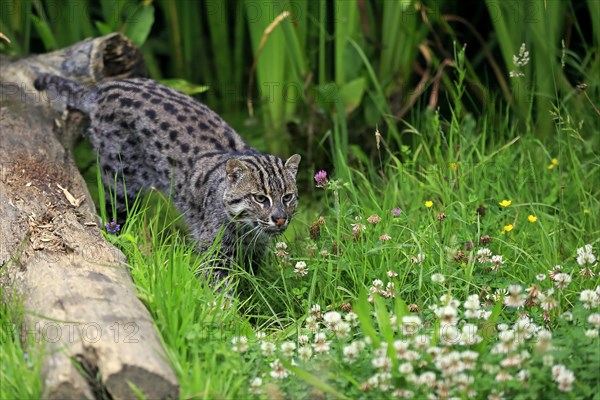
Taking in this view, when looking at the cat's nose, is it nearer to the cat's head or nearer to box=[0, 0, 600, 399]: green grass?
the cat's head

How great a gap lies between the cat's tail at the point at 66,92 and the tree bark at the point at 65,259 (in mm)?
83

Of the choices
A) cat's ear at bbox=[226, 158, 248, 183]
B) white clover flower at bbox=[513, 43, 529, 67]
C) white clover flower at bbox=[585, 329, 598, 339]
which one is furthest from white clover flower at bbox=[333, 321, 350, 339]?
white clover flower at bbox=[513, 43, 529, 67]

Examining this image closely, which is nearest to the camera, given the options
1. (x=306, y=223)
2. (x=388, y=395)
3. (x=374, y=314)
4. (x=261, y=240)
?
(x=388, y=395)

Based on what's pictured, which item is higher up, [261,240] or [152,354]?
[152,354]

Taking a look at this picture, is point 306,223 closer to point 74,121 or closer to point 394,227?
point 394,227

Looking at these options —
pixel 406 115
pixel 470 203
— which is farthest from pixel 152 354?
pixel 406 115

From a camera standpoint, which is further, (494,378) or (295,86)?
(295,86)

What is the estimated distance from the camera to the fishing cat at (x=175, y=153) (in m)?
6.20

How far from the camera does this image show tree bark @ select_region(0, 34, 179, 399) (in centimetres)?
406

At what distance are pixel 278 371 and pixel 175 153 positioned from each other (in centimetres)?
284

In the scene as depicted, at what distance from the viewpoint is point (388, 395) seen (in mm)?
4121

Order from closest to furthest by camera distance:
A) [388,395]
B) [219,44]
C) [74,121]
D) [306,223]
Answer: [388,395] → [306,223] → [74,121] → [219,44]

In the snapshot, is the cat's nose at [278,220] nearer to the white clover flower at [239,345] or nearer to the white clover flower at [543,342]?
the white clover flower at [239,345]

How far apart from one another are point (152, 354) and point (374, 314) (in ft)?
4.19
